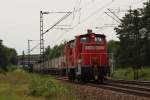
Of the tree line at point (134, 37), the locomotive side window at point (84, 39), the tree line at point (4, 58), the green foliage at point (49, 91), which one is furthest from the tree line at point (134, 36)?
the green foliage at point (49, 91)

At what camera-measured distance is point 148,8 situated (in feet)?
237

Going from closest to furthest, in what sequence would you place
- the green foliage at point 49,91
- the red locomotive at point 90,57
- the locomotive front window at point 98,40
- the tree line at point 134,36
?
1. the green foliage at point 49,91
2. the red locomotive at point 90,57
3. the locomotive front window at point 98,40
4. the tree line at point 134,36

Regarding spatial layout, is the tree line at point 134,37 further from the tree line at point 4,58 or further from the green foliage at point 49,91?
the green foliage at point 49,91

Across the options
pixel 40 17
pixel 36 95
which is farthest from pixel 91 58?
pixel 40 17

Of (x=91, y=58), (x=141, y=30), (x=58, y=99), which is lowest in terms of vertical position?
(x=58, y=99)

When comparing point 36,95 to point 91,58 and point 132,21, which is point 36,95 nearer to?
point 91,58

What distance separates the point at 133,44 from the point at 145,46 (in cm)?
348

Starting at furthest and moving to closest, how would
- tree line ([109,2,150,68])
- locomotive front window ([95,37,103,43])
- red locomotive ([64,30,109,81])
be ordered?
1. tree line ([109,2,150,68])
2. locomotive front window ([95,37,103,43])
3. red locomotive ([64,30,109,81])

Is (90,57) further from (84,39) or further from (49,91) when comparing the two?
(49,91)

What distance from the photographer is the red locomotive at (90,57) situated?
112 feet

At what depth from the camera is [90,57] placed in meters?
34.7

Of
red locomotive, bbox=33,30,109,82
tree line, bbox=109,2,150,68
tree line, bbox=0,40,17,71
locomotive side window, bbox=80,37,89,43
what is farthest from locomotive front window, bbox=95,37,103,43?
tree line, bbox=0,40,17,71

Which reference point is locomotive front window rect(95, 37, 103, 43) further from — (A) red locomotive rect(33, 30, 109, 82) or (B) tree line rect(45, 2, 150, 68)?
(B) tree line rect(45, 2, 150, 68)

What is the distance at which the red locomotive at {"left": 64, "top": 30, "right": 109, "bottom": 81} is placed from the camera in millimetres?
34156
